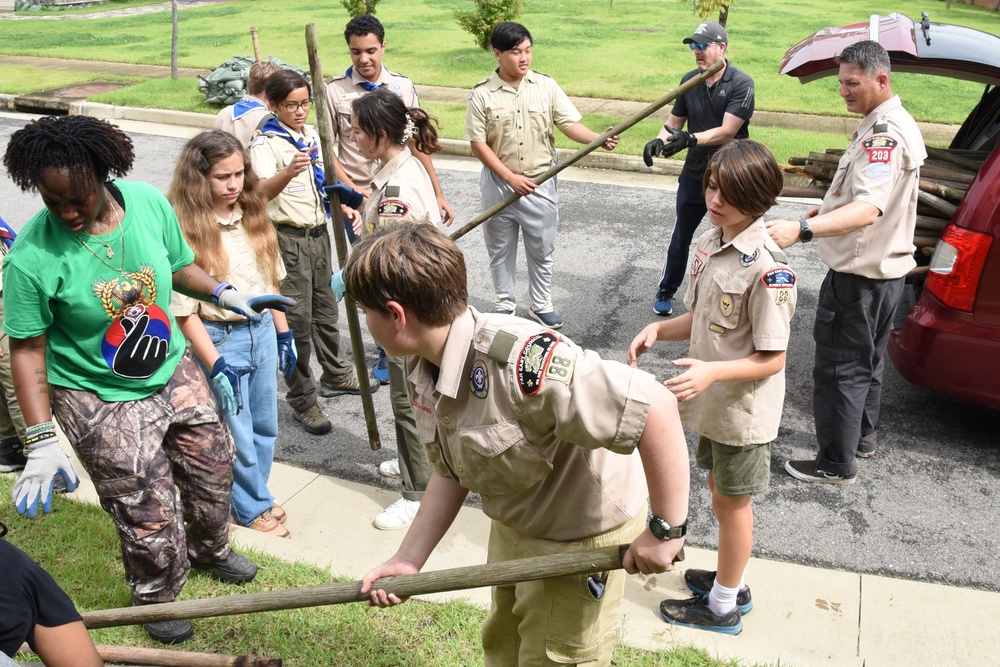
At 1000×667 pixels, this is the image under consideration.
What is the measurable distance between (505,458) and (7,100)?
46.4 ft

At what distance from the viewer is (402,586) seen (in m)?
2.49

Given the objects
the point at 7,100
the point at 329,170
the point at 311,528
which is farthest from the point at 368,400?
the point at 7,100

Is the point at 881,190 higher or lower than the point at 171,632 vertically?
higher

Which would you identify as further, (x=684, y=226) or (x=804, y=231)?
(x=684, y=226)

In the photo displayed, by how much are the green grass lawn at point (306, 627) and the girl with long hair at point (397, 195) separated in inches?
23.6

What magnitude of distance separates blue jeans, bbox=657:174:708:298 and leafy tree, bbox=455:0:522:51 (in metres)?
10.9

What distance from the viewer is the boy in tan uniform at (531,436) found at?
6.68ft

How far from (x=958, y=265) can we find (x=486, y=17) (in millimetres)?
13242

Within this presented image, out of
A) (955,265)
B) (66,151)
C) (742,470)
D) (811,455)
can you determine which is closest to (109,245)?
(66,151)

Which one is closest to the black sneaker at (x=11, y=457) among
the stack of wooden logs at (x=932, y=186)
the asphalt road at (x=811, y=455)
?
the asphalt road at (x=811, y=455)

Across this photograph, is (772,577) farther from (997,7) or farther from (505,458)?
(997,7)

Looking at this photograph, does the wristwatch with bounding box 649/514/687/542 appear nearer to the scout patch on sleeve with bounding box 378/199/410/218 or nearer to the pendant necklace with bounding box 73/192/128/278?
the pendant necklace with bounding box 73/192/128/278

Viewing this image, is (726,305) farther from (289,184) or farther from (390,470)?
(289,184)

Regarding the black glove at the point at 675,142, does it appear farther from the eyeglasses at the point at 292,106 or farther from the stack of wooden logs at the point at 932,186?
the eyeglasses at the point at 292,106
